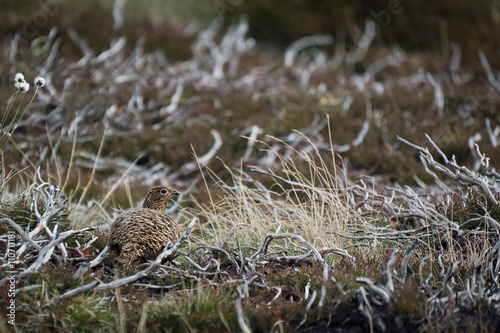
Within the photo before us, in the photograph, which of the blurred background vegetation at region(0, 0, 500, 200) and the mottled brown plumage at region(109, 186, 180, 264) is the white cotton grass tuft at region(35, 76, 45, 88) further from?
the blurred background vegetation at region(0, 0, 500, 200)

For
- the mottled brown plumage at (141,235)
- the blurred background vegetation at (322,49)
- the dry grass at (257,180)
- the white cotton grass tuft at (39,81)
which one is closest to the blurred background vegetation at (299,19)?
the blurred background vegetation at (322,49)

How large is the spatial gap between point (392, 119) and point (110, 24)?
18.4 ft

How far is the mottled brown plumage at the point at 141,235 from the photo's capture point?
3.14 m

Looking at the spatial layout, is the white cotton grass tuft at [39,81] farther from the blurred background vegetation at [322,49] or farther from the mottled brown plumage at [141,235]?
the blurred background vegetation at [322,49]

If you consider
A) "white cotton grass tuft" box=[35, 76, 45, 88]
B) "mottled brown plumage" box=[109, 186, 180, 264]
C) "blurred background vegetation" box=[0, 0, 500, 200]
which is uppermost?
"white cotton grass tuft" box=[35, 76, 45, 88]

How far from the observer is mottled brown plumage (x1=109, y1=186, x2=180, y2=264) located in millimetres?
3141

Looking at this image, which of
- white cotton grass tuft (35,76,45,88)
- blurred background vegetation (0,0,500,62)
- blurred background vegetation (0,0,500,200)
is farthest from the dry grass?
white cotton grass tuft (35,76,45,88)

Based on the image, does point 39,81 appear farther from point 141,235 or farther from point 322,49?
point 322,49

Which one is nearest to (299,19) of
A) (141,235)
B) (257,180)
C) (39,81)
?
(257,180)

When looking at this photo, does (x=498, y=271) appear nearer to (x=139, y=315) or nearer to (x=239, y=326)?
(x=239, y=326)

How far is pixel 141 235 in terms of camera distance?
3197mm

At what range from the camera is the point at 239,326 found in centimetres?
274

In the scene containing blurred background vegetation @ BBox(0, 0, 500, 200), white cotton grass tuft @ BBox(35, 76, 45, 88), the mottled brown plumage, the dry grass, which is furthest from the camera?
blurred background vegetation @ BBox(0, 0, 500, 200)

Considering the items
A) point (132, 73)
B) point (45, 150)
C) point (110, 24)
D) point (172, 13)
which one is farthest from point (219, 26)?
point (45, 150)
